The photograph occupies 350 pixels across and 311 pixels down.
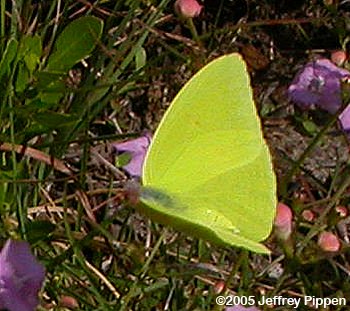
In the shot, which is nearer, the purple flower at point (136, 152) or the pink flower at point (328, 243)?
the pink flower at point (328, 243)

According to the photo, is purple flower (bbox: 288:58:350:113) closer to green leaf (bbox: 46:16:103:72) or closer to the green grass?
the green grass

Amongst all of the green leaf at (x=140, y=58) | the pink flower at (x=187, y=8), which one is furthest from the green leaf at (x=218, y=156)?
the green leaf at (x=140, y=58)

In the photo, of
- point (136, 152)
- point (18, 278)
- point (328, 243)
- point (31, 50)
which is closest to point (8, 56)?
point (31, 50)

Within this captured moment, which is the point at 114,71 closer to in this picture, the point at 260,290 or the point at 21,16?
the point at 21,16

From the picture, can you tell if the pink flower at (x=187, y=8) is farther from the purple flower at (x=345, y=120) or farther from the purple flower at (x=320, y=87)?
the purple flower at (x=345, y=120)

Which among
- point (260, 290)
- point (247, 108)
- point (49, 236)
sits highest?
point (247, 108)

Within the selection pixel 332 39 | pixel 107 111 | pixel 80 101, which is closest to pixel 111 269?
pixel 80 101

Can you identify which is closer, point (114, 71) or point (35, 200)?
point (35, 200)
